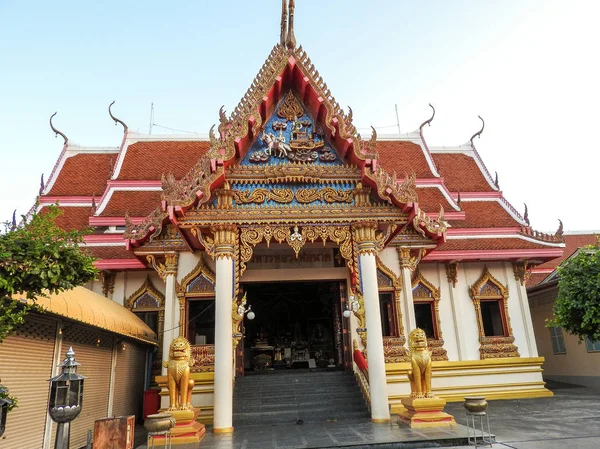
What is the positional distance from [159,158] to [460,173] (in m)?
10.3

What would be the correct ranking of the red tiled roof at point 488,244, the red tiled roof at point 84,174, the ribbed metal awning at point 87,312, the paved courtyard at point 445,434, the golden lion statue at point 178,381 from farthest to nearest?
the red tiled roof at point 84,174 < the red tiled roof at point 488,244 < the golden lion statue at point 178,381 < the paved courtyard at point 445,434 < the ribbed metal awning at point 87,312

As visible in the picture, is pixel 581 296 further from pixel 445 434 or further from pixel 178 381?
pixel 178 381

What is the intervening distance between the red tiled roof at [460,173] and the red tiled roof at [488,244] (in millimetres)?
2690

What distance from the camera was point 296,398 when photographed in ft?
30.7

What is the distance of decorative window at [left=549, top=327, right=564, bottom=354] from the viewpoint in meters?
14.6

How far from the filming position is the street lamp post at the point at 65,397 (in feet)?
14.3

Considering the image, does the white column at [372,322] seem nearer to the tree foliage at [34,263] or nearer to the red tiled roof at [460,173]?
the tree foliage at [34,263]

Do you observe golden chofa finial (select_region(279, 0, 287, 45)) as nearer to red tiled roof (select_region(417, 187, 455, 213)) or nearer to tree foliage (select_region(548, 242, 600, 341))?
red tiled roof (select_region(417, 187, 455, 213))

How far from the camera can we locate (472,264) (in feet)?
40.3

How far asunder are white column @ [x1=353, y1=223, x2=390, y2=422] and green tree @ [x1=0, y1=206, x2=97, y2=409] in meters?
5.15

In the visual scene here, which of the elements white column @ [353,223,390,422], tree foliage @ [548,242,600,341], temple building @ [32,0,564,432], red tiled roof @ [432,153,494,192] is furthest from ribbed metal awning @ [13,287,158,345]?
red tiled roof @ [432,153,494,192]

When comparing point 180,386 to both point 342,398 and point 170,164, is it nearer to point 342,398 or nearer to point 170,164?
point 342,398

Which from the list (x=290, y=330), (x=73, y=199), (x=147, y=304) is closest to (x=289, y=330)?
(x=290, y=330)

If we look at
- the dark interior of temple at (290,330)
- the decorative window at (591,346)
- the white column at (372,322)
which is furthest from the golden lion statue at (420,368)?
the decorative window at (591,346)
